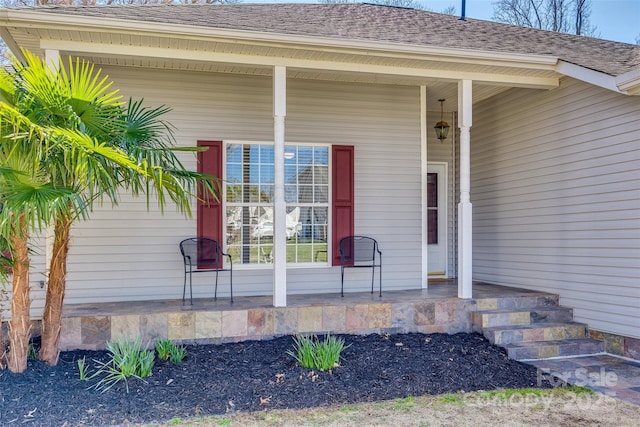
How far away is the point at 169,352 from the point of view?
4.39m

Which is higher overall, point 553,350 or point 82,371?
point 82,371

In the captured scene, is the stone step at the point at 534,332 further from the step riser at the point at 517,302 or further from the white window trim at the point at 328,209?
the white window trim at the point at 328,209

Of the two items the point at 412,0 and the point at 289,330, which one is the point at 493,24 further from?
the point at 412,0

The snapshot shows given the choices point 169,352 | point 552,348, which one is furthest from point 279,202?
point 552,348

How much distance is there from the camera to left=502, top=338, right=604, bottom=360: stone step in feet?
16.2

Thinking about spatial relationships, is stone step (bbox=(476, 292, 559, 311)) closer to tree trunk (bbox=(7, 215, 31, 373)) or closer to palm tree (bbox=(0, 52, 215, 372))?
palm tree (bbox=(0, 52, 215, 372))

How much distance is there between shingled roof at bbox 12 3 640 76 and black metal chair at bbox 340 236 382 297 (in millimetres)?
2462

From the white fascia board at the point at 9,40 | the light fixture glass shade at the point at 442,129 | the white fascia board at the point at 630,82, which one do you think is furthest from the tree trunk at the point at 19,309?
the light fixture glass shade at the point at 442,129

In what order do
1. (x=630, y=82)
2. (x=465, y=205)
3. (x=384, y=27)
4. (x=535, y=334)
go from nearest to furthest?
1. (x=630, y=82)
2. (x=535, y=334)
3. (x=465, y=205)
4. (x=384, y=27)

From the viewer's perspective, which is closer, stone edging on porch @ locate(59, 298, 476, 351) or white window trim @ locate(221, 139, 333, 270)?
stone edging on porch @ locate(59, 298, 476, 351)

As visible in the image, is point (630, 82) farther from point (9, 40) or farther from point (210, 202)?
point (9, 40)

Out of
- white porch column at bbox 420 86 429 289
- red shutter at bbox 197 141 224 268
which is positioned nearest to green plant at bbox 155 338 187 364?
red shutter at bbox 197 141 224 268

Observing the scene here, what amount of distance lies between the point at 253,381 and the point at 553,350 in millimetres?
3124

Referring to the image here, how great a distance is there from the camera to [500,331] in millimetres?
5145
